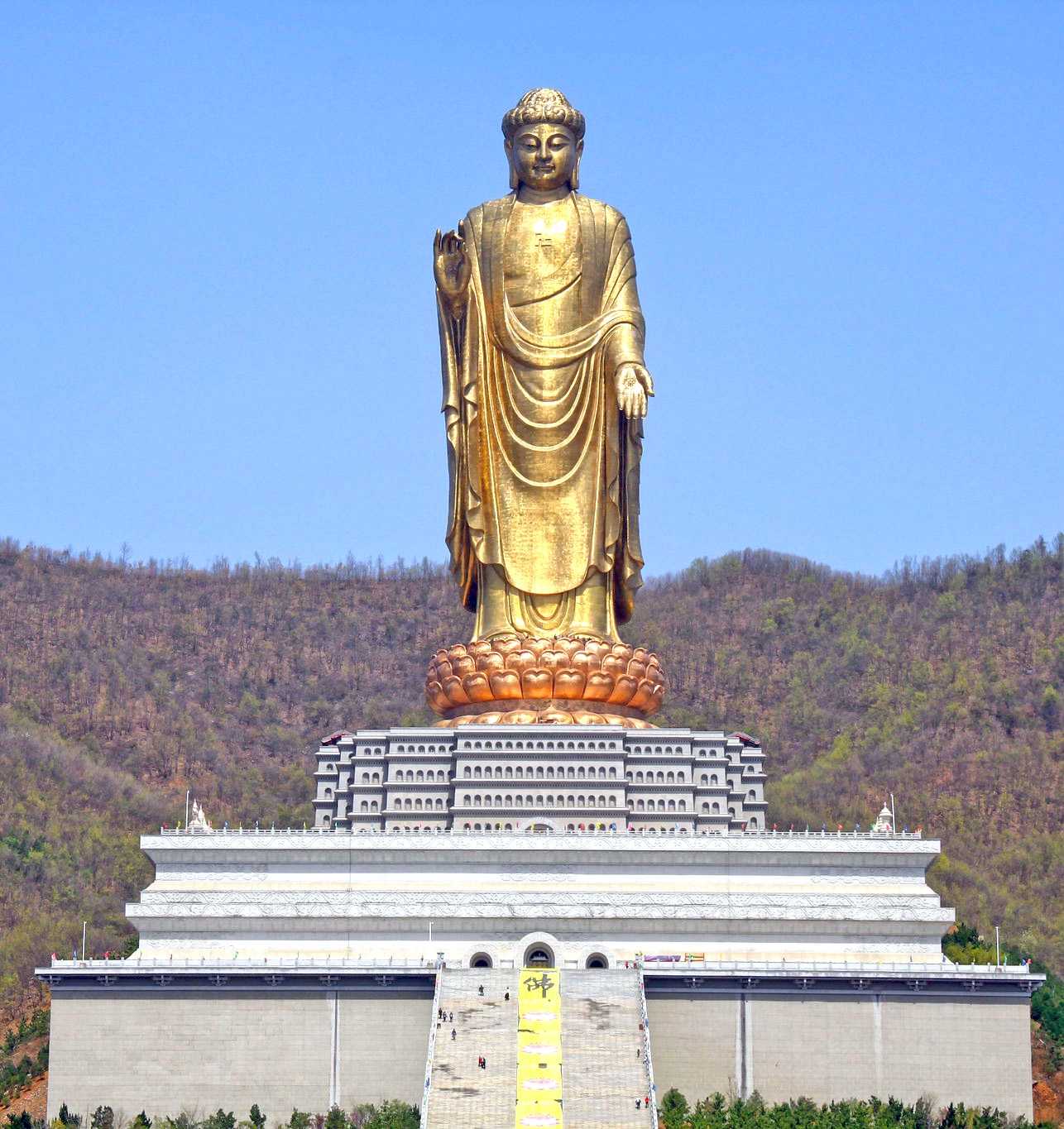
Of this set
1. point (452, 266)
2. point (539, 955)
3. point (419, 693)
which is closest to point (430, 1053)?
point (539, 955)

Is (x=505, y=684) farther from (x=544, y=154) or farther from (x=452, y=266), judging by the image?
(x=544, y=154)

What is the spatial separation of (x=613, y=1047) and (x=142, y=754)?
29064 millimetres

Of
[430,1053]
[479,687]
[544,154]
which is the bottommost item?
[430,1053]

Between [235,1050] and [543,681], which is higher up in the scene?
[543,681]

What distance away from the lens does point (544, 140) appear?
38.3 m

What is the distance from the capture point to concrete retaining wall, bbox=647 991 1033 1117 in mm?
30219

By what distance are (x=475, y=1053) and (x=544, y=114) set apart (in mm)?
15231

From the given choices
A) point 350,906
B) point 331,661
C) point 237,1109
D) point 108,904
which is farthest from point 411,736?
point 331,661

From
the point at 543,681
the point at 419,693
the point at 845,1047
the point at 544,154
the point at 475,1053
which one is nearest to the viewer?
the point at 475,1053

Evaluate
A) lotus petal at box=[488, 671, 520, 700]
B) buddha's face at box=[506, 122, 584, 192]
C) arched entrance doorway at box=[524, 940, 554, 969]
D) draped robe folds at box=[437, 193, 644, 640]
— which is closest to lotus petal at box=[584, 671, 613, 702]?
lotus petal at box=[488, 671, 520, 700]

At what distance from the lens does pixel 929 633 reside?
6116 cm

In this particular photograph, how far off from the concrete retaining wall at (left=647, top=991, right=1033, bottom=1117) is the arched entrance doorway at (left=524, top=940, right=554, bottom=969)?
1532 mm

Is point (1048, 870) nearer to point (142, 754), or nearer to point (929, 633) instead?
point (929, 633)

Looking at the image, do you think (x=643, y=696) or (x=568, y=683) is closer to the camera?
(x=568, y=683)
